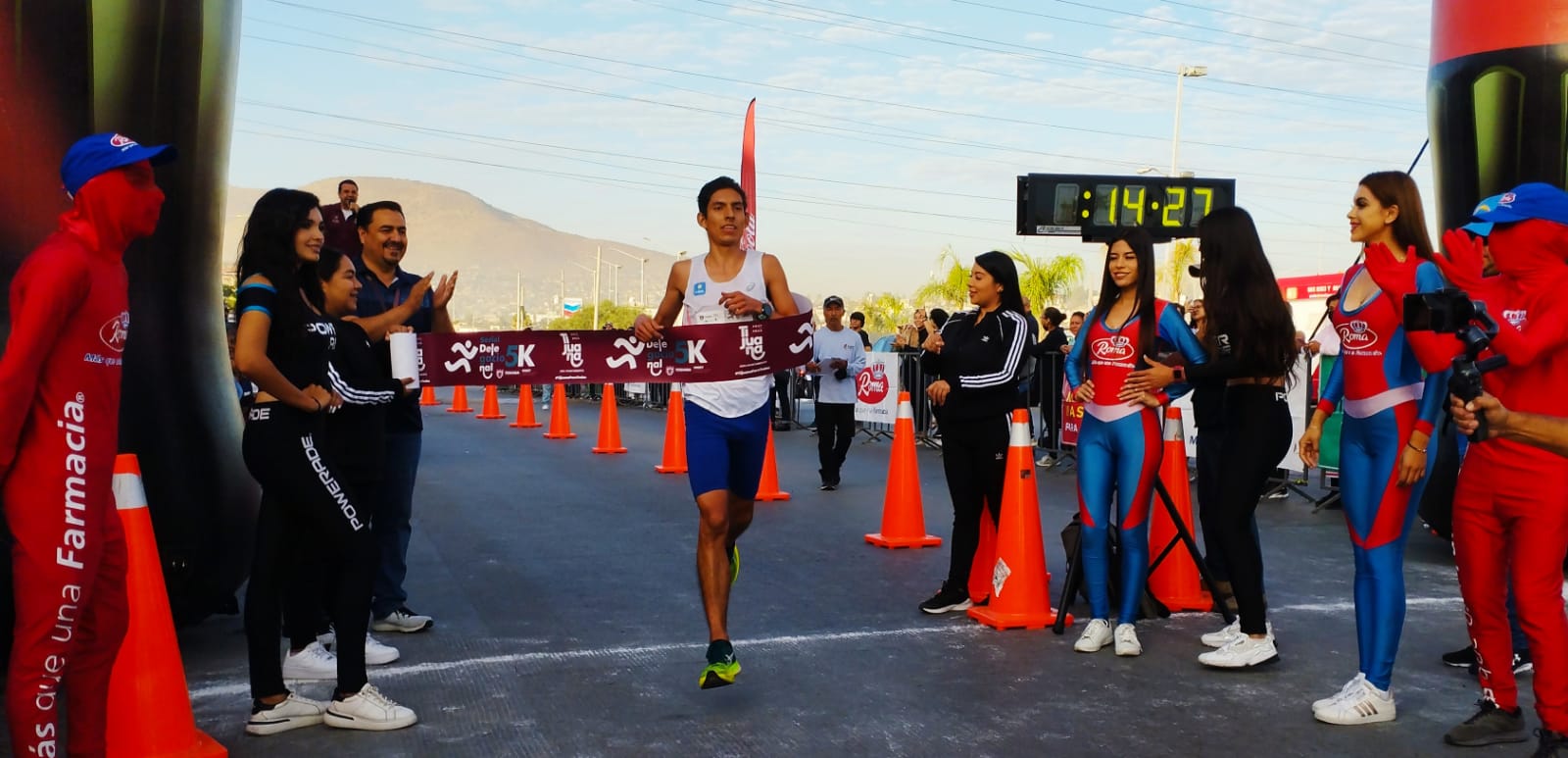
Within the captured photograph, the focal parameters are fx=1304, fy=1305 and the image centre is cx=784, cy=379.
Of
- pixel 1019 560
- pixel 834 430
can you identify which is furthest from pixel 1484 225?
pixel 834 430

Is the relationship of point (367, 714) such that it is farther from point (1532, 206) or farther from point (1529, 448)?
point (1532, 206)

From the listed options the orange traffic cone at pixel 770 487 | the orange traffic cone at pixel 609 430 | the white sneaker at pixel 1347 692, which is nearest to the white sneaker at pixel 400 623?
the white sneaker at pixel 1347 692

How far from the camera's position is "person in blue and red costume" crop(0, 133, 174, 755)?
3404 millimetres

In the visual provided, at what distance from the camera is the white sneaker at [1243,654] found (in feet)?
18.8

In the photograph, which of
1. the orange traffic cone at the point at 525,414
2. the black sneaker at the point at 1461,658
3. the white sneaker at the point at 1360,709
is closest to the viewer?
the white sneaker at the point at 1360,709

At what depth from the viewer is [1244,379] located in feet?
18.9

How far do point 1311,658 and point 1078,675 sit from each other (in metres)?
1.18

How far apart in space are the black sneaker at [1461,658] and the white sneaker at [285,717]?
4.81 metres

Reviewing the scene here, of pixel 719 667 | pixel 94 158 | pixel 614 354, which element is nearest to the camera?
pixel 94 158

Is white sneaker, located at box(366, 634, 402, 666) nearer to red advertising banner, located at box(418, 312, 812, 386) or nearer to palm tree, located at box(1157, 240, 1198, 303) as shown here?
red advertising banner, located at box(418, 312, 812, 386)

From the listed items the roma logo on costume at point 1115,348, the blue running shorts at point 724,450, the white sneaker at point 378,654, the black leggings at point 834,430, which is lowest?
the white sneaker at point 378,654

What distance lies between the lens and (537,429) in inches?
869

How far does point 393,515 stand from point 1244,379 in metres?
4.09

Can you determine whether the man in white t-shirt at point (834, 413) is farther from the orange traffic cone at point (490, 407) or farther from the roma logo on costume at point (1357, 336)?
the orange traffic cone at point (490, 407)
